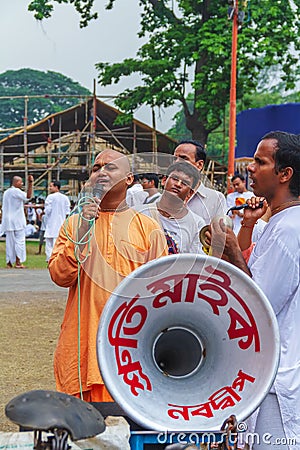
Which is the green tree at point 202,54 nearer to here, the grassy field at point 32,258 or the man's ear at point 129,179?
the grassy field at point 32,258

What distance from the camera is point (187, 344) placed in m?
2.44

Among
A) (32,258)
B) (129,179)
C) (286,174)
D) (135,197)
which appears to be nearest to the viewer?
(286,174)

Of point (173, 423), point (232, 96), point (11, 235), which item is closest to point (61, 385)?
point (173, 423)

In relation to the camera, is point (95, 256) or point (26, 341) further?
point (26, 341)

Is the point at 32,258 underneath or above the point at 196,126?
underneath

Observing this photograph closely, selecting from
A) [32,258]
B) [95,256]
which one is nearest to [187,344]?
[95,256]

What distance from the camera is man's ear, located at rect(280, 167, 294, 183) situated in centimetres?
259

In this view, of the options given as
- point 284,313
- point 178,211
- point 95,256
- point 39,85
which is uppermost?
point 39,85

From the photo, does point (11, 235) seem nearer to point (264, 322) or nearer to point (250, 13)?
point (250, 13)

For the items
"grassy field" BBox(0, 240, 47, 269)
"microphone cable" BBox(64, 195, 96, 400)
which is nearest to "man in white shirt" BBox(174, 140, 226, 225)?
"microphone cable" BBox(64, 195, 96, 400)

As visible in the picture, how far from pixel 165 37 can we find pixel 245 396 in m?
19.1

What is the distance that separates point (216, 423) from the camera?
220cm

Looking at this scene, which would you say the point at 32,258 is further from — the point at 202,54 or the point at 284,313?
the point at 284,313

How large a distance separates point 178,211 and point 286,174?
724mm
